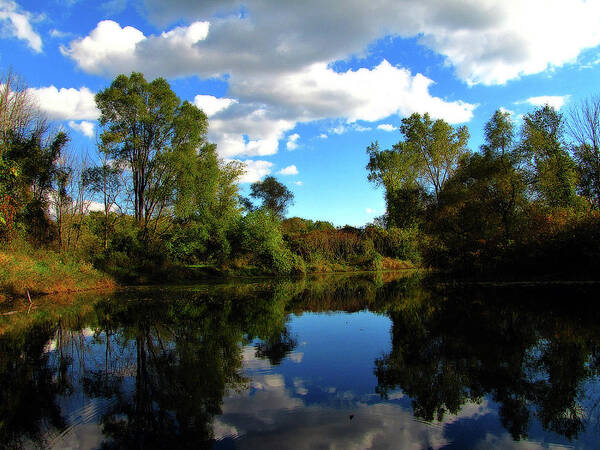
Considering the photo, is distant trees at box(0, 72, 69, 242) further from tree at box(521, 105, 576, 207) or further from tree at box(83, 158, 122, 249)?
tree at box(521, 105, 576, 207)

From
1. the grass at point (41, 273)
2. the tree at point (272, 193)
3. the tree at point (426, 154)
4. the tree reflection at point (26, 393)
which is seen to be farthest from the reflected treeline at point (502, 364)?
the tree at point (272, 193)

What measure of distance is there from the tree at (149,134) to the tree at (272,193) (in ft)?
123

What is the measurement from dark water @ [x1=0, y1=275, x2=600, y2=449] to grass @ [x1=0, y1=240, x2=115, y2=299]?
673 centimetres

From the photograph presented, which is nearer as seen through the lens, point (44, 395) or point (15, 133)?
point (44, 395)

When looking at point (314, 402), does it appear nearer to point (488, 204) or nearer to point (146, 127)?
point (488, 204)

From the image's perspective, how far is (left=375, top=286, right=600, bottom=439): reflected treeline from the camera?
474cm

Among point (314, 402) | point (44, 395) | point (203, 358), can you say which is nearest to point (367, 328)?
point (203, 358)

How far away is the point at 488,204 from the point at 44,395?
957 inches

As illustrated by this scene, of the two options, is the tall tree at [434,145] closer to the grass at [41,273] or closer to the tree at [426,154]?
the tree at [426,154]

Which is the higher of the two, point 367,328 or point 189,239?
point 189,239

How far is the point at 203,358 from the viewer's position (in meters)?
7.42

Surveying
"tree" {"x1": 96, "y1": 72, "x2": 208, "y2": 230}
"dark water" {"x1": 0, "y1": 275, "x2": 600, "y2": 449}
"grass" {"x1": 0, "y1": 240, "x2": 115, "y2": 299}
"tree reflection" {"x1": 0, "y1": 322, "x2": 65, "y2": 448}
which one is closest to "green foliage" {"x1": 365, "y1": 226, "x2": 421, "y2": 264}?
"tree" {"x1": 96, "y1": 72, "x2": 208, "y2": 230}

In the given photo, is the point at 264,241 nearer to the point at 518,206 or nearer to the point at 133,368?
the point at 518,206

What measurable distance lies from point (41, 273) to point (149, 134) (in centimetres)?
1466
